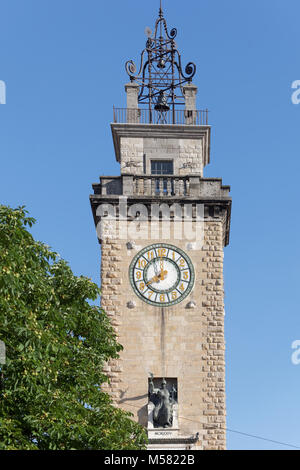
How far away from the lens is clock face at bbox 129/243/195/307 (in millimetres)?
42250

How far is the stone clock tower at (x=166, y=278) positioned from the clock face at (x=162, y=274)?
0.13ft

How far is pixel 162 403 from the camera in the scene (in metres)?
40.2

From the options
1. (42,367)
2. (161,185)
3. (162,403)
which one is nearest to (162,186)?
(161,185)

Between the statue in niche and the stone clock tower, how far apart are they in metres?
0.04

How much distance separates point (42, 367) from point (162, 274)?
52.0ft

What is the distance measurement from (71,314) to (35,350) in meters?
7.22

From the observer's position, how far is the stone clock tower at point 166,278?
40656 mm

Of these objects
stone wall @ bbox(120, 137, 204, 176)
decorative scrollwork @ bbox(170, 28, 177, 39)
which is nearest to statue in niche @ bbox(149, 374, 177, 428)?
stone wall @ bbox(120, 137, 204, 176)

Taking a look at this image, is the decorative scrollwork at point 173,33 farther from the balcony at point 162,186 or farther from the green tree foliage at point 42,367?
the green tree foliage at point 42,367

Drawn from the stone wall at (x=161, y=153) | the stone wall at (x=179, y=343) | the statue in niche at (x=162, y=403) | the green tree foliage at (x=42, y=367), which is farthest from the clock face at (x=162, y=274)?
the green tree foliage at (x=42, y=367)

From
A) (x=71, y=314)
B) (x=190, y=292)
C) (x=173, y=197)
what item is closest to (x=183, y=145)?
(x=173, y=197)

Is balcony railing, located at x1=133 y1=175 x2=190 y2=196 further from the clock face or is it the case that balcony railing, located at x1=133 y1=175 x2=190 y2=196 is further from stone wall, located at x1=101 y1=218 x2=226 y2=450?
the clock face

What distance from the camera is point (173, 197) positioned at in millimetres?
43375

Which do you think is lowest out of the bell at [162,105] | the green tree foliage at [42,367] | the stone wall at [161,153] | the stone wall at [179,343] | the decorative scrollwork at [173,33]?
the green tree foliage at [42,367]
